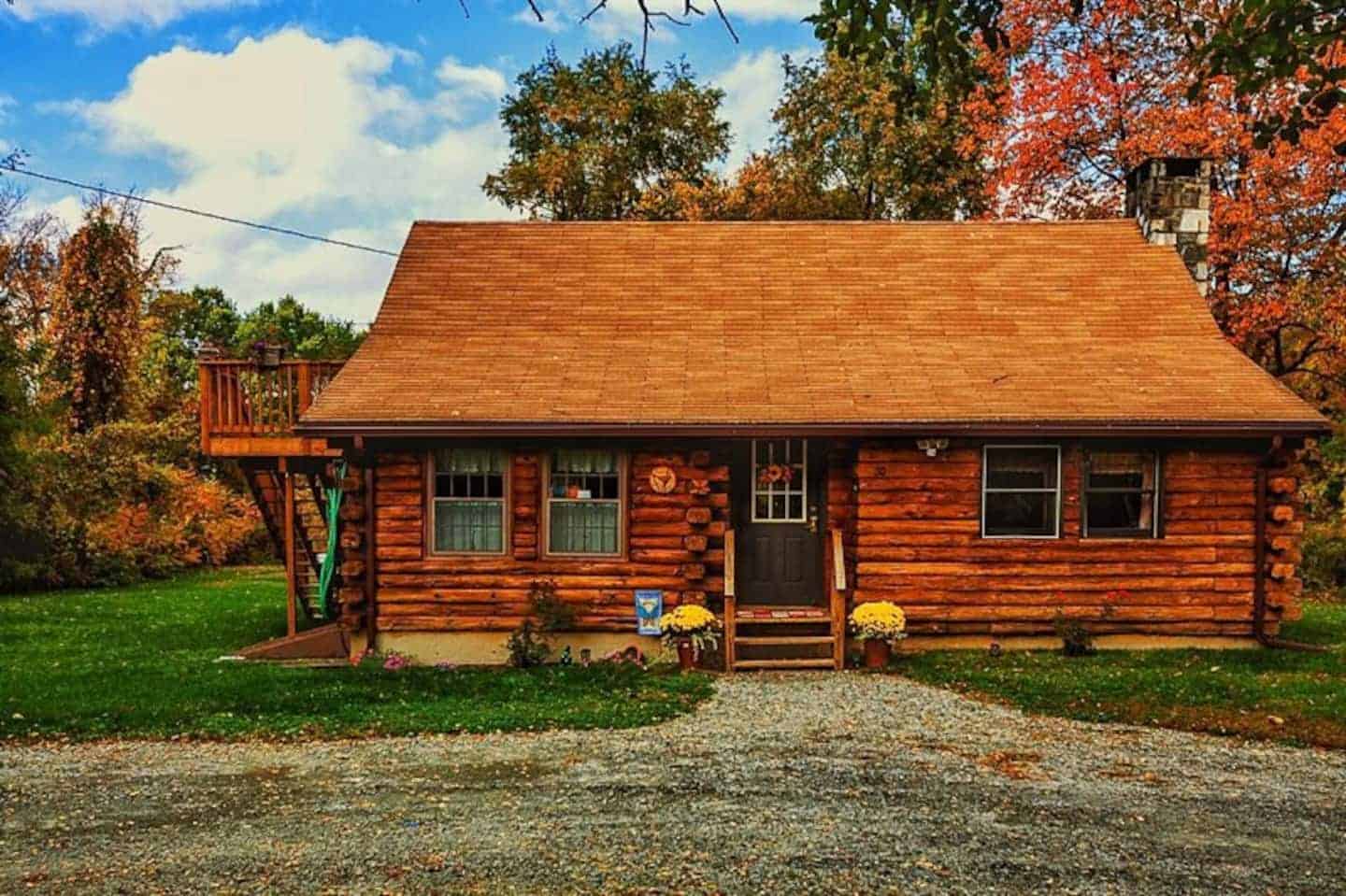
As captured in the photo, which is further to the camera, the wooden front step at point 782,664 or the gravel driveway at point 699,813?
the wooden front step at point 782,664

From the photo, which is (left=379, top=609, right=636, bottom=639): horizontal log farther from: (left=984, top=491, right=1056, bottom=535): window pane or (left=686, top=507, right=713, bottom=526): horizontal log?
(left=984, top=491, right=1056, bottom=535): window pane

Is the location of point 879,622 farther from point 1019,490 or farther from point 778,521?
point 1019,490

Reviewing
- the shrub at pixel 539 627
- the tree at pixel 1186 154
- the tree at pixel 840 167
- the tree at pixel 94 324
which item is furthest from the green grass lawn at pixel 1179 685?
the tree at pixel 94 324

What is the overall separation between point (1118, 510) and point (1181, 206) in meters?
5.78

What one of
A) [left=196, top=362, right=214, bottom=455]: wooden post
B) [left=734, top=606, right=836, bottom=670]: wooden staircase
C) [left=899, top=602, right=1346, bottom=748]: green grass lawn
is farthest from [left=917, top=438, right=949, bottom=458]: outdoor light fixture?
[left=196, top=362, right=214, bottom=455]: wooden post

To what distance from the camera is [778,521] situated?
13.0m

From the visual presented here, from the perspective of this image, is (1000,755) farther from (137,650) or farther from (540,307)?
(137,650)

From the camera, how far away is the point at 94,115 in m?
21.8

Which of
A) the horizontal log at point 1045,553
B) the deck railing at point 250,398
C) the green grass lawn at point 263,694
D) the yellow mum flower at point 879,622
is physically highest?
the deck railing at point 250,398

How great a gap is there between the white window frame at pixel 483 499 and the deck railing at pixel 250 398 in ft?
6.36

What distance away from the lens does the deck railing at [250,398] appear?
12.9 m

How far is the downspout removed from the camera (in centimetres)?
1225

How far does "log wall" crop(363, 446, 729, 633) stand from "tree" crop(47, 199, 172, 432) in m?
17.3

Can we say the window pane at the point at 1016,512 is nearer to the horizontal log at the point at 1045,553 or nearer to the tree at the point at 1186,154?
the horizontal log at the point at 1045,553
